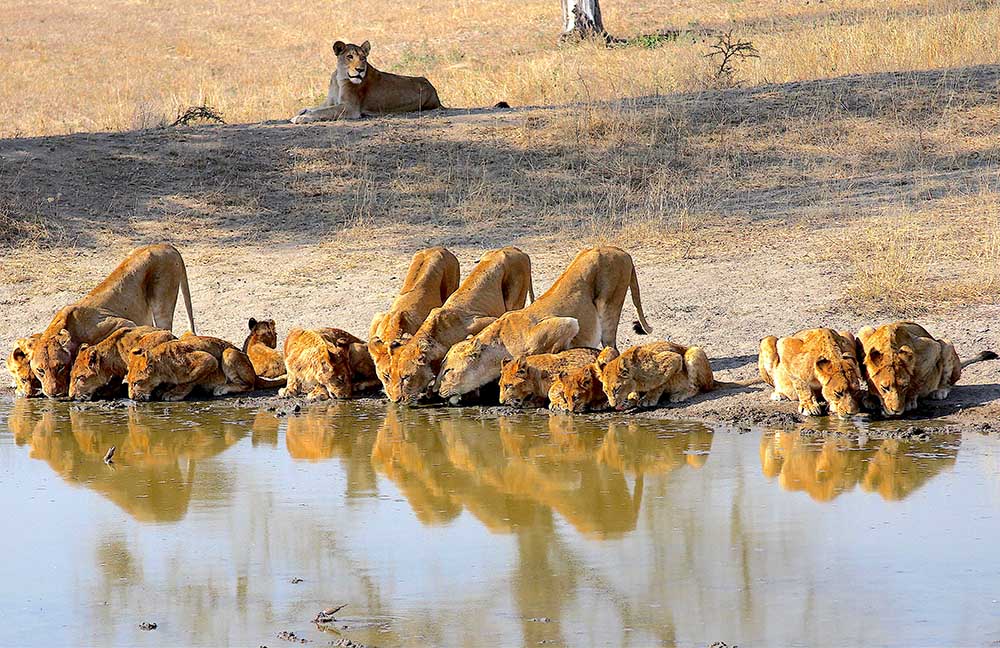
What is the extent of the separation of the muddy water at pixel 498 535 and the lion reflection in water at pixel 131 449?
29 millimetres

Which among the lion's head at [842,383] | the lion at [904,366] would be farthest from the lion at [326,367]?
the lion at [904,366]

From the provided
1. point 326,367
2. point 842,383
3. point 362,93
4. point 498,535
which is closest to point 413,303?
point 326,367

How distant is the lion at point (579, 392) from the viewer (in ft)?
31.9

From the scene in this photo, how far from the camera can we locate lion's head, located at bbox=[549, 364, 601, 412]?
9727mm

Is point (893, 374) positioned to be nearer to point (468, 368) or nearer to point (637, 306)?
point (637, 306)

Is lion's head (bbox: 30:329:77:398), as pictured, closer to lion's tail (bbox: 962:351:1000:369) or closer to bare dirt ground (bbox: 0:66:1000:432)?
bare dirt ground (bbox: 0:66:1000:432)

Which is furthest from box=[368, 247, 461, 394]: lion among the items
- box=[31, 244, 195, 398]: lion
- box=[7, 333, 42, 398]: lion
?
box=[7, 333, 42, 398]: lion

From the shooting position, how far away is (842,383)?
354 inches

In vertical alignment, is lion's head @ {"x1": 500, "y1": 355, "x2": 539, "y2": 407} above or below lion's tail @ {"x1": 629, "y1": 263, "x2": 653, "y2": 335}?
below

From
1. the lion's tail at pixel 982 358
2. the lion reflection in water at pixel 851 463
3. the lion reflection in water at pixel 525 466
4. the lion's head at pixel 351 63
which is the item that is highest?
the lion's head at pixel 351 63

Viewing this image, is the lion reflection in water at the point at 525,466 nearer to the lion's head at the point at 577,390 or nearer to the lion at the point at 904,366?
the lion's head at the point at 577,390

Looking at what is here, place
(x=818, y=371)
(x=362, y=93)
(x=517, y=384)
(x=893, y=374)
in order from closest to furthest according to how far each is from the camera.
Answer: (x=893, y=374) → (x=818, y=371) → (x=517, y=384) → (x=362, y=93)

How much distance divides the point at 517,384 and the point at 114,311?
344 centimetres

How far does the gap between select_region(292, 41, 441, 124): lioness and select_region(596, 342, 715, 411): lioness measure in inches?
419
